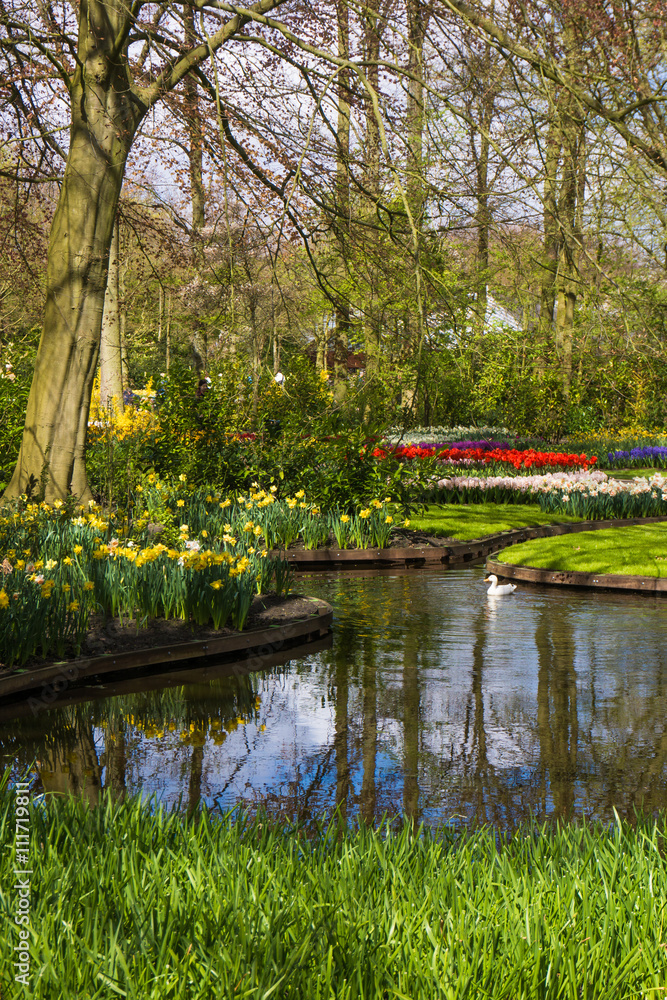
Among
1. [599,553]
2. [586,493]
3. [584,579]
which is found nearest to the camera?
[584,579]

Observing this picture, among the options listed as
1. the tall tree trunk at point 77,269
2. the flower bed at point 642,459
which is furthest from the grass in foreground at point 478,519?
the flower bed at point 642,459

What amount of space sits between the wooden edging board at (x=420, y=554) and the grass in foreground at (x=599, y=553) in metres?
1.02

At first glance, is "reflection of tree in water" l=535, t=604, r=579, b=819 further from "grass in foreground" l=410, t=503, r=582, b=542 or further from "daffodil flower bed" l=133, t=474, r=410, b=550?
"grass in foreground" l=410, t=503, r=582, b=542

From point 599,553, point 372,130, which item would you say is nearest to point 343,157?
point 372,130

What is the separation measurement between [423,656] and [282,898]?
525 cm

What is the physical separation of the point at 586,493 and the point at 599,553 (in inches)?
184

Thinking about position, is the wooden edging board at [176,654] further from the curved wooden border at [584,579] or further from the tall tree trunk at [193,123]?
the tall tree trunk at [193,123]

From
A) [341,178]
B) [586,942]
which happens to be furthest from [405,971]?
[341,178]

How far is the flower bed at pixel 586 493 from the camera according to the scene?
57.2 ft

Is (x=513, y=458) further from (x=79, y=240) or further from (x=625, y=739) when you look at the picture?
(x=625, y=739)

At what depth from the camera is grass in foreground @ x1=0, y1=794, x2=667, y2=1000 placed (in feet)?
8.77

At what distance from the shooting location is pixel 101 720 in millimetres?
6438

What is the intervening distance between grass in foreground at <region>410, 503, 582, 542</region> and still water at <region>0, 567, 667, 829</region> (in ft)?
21.8

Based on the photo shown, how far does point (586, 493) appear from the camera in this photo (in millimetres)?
17797
